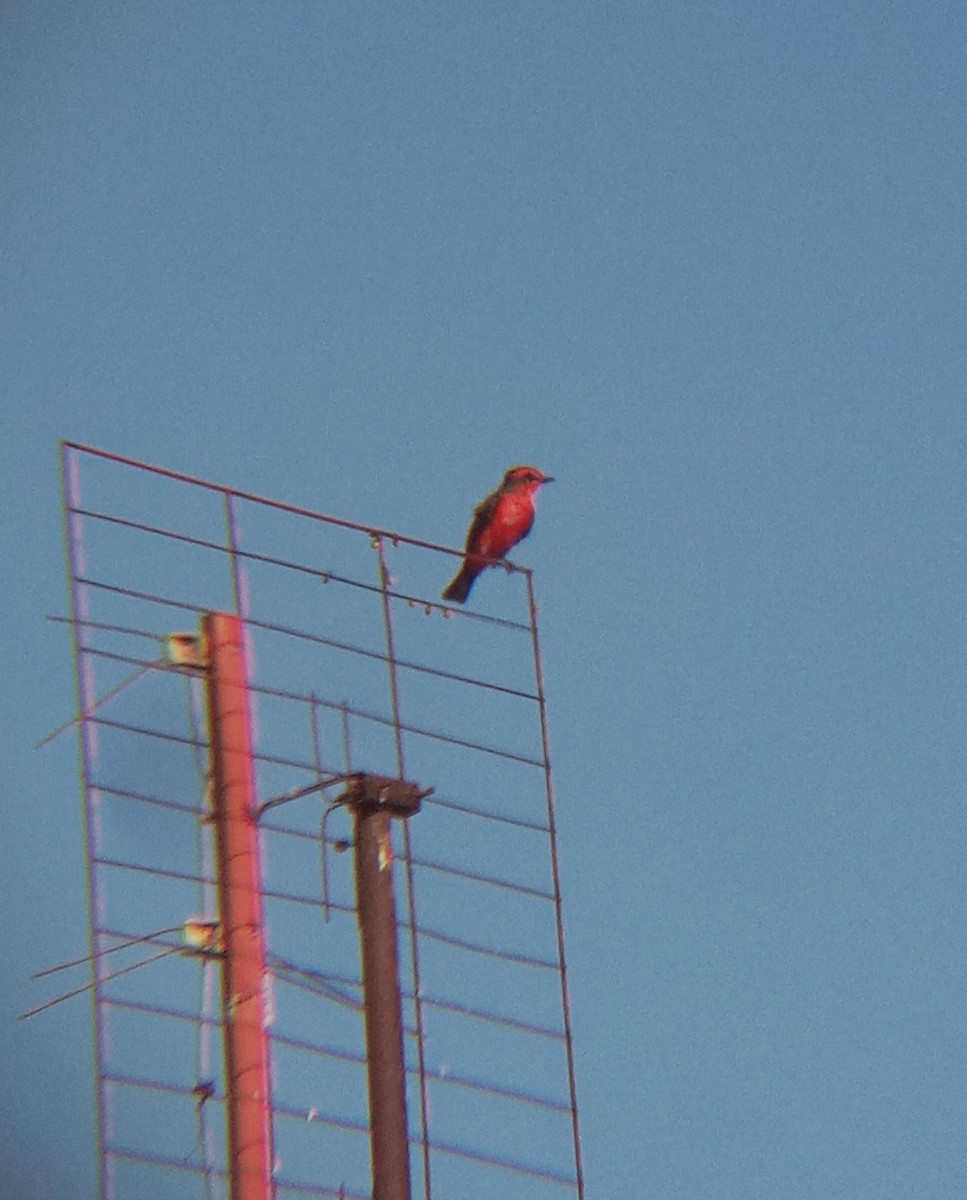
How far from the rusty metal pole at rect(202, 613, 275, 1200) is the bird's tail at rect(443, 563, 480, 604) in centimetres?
566

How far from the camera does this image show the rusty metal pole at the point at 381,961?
5.82 metres

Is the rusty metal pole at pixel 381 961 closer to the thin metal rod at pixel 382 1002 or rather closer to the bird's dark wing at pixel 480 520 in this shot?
the thin metal rod at pixel 382 1002

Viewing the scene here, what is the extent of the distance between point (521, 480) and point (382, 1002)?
6.99 meters

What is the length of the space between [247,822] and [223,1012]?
487mm

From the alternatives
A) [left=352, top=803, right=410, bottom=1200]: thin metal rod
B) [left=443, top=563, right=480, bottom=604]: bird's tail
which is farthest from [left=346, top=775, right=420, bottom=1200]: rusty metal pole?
[left=443, top=563, right=480, bottom=604]: bird's tail

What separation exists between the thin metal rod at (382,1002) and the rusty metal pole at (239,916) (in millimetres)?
254

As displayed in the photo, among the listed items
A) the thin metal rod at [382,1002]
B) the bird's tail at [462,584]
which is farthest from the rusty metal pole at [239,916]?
the bird's tail at [462,584]

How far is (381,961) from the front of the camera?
606 cm

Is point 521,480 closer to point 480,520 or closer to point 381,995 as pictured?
point 480,520

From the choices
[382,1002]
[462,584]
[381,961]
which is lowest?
[382,1002]

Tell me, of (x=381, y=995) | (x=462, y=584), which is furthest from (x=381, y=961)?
(x=462, y=584)

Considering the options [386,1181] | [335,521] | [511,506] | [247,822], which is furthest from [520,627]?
[511,506]

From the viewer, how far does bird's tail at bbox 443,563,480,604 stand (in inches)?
473

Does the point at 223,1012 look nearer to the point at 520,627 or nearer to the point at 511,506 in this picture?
the point at 520,627
